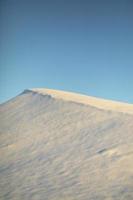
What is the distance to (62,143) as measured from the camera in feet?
68.8

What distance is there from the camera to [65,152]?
19.8 m

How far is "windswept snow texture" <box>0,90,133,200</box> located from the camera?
51.7 feet

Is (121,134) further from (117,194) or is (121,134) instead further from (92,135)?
(117,194)

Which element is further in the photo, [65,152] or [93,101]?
[93,101]

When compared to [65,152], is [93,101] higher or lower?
higher

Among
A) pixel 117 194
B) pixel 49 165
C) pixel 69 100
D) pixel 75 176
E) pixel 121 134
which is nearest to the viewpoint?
pixel 117 194

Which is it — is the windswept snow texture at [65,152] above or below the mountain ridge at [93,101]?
below

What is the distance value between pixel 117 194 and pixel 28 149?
712 centimetres

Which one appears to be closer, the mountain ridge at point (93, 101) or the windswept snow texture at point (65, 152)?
the windswept snow texture at point (65, 152)

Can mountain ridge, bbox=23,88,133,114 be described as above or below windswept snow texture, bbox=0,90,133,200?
above

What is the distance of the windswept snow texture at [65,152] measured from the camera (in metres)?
15.8

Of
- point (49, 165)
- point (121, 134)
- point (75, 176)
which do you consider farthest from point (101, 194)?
point (121, 134)

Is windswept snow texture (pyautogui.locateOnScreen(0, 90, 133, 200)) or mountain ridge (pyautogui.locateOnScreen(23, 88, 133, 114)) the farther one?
mountain ridge (pyautogui.locateOnScreen(23, 88, 133, 114))

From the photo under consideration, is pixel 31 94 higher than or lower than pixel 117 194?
higher
